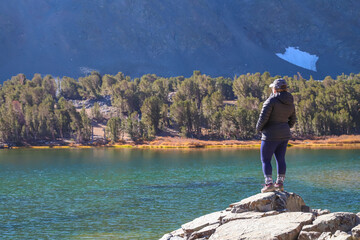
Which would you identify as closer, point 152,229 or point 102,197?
point 152,229

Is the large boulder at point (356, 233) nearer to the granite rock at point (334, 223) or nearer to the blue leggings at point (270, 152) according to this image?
the granite rock at point (334, 223)

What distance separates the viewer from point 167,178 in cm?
5700

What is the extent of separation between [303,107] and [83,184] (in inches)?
3751

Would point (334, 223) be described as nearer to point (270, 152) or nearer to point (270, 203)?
point (270, 203)

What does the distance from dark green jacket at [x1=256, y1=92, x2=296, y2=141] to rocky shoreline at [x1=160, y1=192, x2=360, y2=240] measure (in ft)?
7.17

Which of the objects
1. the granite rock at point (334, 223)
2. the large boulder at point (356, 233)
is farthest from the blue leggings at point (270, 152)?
the large boulder at point (356, 233)

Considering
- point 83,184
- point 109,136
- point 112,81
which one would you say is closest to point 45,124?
point 109,136

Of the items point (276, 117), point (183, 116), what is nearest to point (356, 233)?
point (276, 117)

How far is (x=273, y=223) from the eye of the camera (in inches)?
560

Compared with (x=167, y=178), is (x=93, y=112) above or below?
above

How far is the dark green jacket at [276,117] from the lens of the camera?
15531 mm

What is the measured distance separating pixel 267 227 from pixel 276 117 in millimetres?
4016

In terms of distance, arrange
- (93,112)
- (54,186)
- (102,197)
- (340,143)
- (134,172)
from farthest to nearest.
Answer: (93,112), (340,143), (134,172), (54,186), (102,197)

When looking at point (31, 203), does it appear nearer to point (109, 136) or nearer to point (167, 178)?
point (167, 178)
